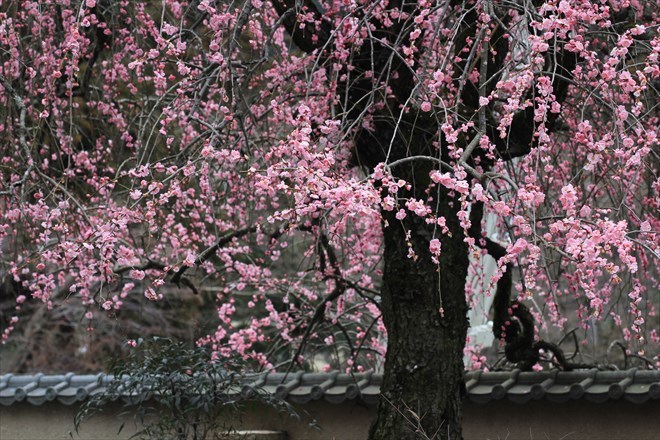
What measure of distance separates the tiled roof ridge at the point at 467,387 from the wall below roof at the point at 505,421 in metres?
0.13

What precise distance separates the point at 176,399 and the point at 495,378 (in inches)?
74.1

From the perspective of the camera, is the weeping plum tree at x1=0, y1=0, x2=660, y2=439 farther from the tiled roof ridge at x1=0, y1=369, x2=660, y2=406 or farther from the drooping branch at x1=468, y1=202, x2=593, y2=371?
the tiled roof ridge at x1=0, y1=369, x2=660, y2=406

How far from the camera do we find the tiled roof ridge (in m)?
5.46

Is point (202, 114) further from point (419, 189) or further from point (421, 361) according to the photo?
point (421, 361)

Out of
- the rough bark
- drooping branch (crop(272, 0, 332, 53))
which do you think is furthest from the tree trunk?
drooping branch (crop(272, 0, 332, 53))

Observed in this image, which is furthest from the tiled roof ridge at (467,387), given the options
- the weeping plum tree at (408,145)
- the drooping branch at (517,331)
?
the weeping plum tree at (408,145)

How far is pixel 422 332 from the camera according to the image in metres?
4.84

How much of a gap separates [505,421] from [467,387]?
12.9 inches

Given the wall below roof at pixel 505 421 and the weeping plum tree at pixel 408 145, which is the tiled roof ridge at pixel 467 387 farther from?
the weeping plum tree at pixel 408 145

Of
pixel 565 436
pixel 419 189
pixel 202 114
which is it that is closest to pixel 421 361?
pixel 419 189

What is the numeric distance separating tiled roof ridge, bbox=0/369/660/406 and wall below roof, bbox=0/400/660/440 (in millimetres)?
133

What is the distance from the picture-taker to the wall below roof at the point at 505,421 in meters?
5.60

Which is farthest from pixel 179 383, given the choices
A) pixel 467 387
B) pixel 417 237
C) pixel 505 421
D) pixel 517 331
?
pixel 517 331

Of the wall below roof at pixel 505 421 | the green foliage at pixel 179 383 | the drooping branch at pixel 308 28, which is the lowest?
the wall below roof at pixel 505 421
